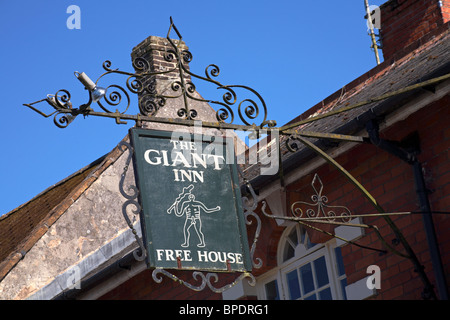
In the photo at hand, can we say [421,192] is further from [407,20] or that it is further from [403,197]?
[407,20]

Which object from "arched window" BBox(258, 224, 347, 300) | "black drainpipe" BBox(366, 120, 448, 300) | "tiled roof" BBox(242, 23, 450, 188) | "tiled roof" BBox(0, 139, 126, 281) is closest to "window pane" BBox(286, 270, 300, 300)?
"arched window" BBox(258, 224, 347, 300)

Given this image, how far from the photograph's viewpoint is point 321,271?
10.9 metres

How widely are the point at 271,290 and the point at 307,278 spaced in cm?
70

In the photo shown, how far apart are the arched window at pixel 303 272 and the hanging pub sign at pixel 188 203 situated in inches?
95.6

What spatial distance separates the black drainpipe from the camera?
910 centimetres

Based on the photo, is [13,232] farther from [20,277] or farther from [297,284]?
[297,284]

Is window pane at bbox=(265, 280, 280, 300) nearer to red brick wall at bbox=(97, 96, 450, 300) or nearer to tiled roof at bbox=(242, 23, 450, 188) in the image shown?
red brick wall at bbox=(97, 96, 450, 300)

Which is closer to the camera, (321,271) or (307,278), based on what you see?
(321,271)

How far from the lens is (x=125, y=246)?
49.1ft

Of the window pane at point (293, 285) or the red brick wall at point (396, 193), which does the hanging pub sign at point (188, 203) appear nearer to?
the red brick wall at point (396, 193)

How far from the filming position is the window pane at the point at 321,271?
10828mm

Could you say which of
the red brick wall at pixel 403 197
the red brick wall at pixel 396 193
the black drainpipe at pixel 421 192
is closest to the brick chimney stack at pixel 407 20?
the red brick wall at pixel 396 193

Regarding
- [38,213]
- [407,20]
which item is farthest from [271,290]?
[38,213]

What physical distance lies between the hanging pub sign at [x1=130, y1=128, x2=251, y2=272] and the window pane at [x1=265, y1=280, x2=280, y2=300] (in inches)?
125
